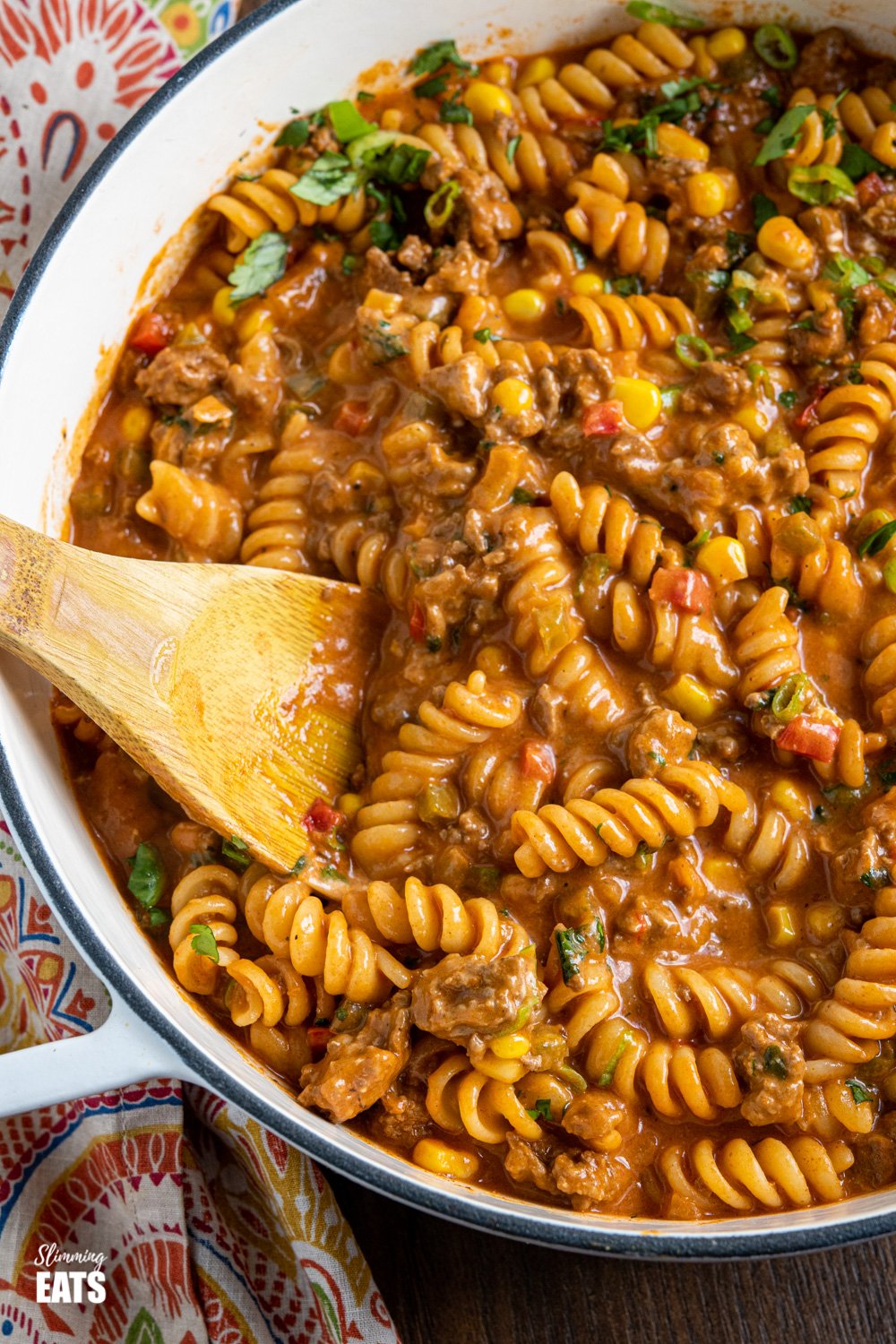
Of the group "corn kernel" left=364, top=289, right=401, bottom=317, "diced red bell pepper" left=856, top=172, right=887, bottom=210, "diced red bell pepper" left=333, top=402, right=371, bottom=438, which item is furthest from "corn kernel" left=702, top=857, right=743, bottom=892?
"diced red bell pepper" left=856, top=172, right=887, bottom=210

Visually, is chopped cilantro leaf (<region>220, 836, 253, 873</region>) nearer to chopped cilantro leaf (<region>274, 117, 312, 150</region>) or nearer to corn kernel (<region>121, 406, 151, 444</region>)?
corn kernel (<region>121, 406, 151, 444</region>)

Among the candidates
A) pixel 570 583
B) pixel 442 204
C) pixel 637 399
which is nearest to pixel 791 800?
pixel 570 583

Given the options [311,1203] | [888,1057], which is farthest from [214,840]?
[888,1057]

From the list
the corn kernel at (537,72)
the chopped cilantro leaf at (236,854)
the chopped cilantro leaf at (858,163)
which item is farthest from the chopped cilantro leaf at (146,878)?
the chopped cilantro leaf at (858,163)

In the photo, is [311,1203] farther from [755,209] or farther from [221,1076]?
[755,209]

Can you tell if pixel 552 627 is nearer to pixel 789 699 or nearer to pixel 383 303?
pixel 789 699

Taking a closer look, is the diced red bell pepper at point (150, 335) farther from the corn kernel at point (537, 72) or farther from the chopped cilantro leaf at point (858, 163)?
the chopped cilantro leaf at point (858, 163)
